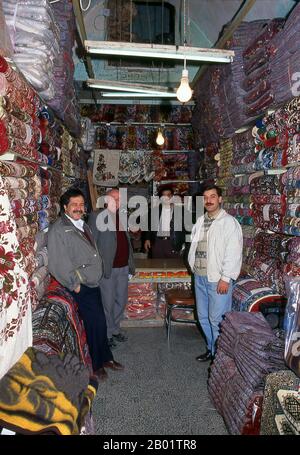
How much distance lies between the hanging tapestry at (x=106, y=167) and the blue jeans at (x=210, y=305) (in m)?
4.23

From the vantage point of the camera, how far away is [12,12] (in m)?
2.77

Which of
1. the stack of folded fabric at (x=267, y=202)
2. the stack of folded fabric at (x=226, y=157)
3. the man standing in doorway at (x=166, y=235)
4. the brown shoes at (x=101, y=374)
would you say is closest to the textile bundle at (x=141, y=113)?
the stack of folded fabric at (x=226, y=157)

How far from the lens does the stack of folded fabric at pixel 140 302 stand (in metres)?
4.95

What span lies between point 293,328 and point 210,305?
1.77 metres

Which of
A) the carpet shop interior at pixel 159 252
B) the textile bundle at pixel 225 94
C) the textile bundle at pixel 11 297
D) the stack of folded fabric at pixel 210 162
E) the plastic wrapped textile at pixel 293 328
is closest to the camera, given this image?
the textile bundle at pixel 11 297

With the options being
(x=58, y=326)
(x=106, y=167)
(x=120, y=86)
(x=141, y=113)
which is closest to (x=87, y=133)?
(x=106, y=167)

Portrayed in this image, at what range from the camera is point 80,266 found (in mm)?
3299

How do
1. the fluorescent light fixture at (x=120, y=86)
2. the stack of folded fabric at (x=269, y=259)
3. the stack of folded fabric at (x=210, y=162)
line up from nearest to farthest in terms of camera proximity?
the stack of folded fabric at (x=269, y=259) < the fluorescent light fixture at (x=120, y=86) < the stack of folded fabric at (x=210, y=162)

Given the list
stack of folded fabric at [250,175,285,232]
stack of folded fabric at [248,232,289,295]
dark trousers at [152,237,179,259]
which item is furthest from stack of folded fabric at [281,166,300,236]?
dark trousers at [152,237,179,259]

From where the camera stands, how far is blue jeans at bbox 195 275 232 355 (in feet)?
11.8

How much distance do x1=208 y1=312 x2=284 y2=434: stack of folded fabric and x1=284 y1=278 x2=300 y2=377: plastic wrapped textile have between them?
430 millimetres

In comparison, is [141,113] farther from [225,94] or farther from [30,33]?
[30,33]

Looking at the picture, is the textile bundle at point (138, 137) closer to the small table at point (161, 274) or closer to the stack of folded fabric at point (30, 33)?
the small table at point (161, 274)

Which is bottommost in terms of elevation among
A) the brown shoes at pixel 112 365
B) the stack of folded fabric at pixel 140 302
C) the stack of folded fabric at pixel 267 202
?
the brown shoes at pixel 112 365
